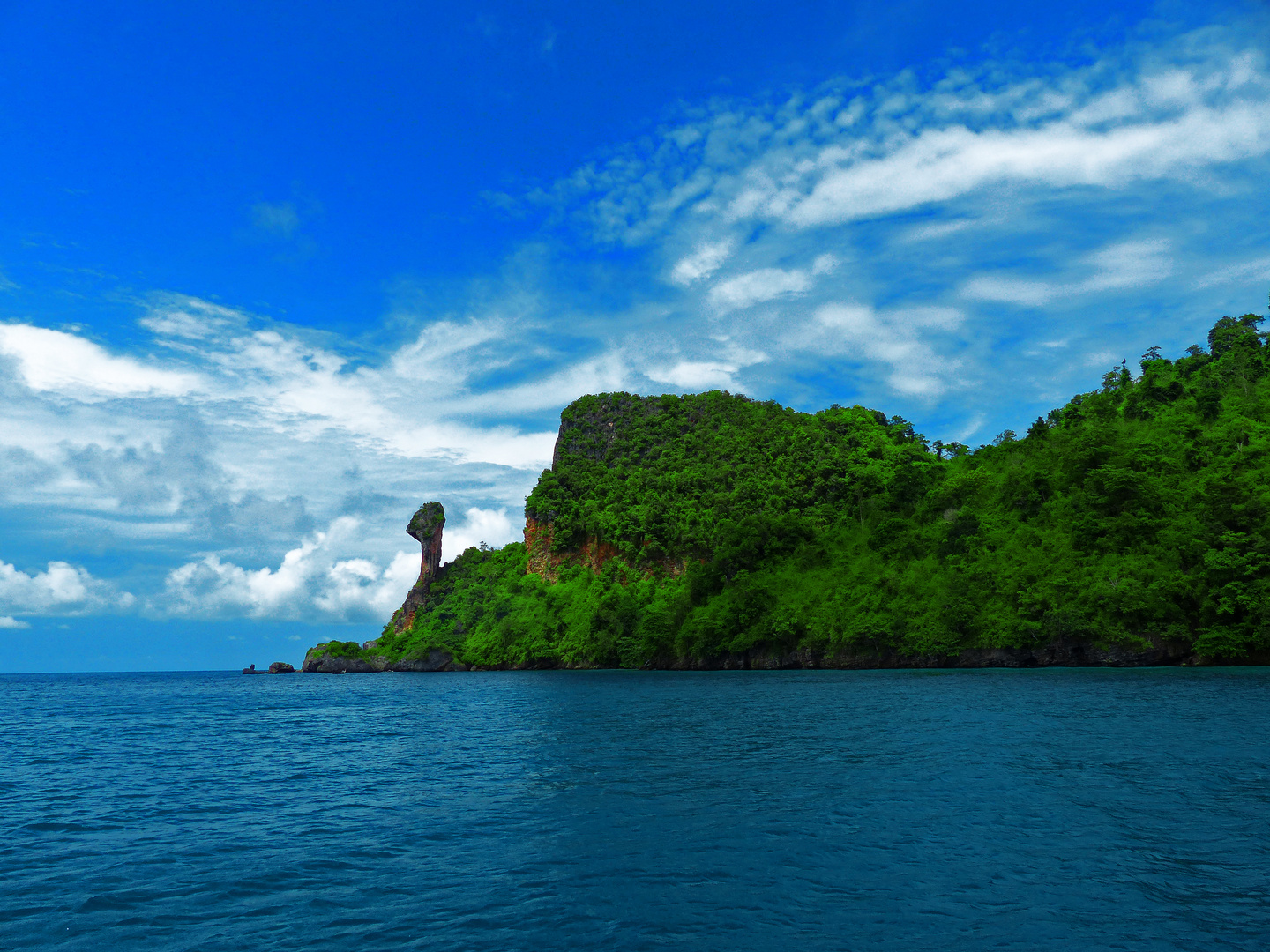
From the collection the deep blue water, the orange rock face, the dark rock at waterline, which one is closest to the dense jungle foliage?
the orange rock face

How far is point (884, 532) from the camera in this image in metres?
81.1

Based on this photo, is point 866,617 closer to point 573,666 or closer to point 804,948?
point 573,666

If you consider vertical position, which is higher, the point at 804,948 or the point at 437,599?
the point at 437,599

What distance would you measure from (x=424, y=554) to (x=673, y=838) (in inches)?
4945

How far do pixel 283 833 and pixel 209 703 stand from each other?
51.5 metres

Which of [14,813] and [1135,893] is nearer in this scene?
[1135,893]

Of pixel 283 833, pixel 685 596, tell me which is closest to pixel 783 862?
pixel 283 833

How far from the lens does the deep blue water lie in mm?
9219

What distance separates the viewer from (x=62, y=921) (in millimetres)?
9938

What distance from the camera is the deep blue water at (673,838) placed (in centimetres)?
922

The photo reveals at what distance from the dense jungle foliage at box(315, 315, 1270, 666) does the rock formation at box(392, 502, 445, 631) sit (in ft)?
7.62

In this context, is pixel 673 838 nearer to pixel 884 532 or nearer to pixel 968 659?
pixel 968 659

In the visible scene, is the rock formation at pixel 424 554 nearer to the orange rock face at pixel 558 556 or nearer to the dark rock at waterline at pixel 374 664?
the dark rock at waterline at pixel 374 664

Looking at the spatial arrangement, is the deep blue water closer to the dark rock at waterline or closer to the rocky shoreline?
the rocky shoreline
